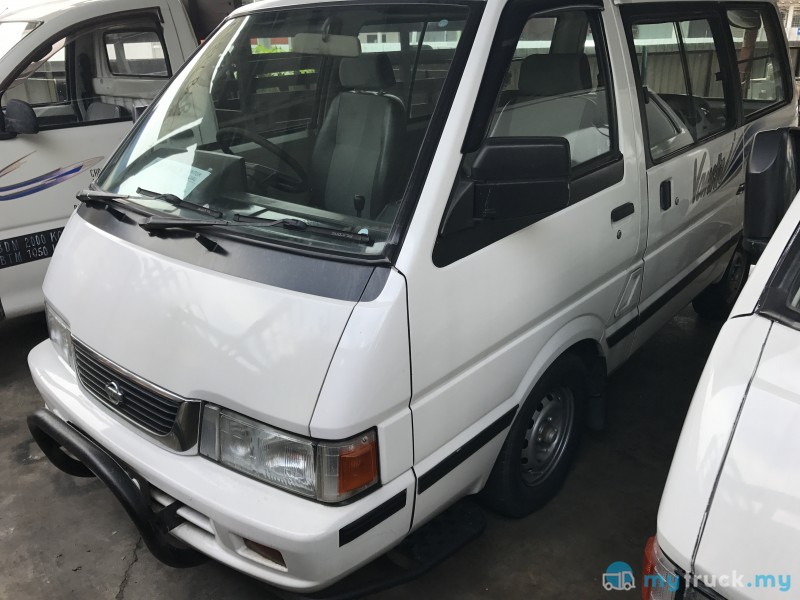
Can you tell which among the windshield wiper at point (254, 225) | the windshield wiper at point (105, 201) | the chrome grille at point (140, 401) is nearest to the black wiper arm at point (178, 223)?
the windshield wiper at point (254, 225)

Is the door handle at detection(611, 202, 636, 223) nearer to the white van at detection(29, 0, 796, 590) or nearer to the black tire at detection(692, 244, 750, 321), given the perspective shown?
the white van at detection(29, 0, 796, 590)

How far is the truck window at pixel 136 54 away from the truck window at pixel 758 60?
11.8ft

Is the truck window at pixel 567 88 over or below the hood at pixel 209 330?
over

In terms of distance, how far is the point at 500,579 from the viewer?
2559 millimetres

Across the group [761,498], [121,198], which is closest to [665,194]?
[761,498]

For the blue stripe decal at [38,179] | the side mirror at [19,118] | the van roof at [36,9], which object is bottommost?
the blue stripe decal at [38,179]

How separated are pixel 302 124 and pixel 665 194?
1.59m

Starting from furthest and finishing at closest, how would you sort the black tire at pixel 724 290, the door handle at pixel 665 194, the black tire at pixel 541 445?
the black tire at pixel 724 290
the door handle at pixel 665 194
the black tire at pixel 541 445

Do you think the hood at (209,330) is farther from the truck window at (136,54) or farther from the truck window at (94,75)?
the truck window at (136,54)

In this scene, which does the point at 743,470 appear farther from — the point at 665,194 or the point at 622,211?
the point at 665,194

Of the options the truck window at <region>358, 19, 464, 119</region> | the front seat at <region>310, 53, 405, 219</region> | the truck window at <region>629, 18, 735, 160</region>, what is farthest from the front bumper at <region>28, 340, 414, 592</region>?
the truck window at <region>629, 18, 735, 160</region>

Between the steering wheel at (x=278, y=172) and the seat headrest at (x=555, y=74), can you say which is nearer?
the steering wheel at (x=278, y=172)

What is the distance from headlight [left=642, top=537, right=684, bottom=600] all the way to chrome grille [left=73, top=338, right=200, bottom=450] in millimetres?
1246

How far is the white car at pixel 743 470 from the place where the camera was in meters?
1.28
